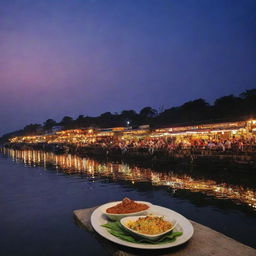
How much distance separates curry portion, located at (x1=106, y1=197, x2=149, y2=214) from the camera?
8.35ft

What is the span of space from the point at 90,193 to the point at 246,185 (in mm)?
8166

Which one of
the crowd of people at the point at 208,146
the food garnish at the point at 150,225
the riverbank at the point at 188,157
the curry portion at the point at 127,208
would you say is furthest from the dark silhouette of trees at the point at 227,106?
the food garnish at the point at 150,225

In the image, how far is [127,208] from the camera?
262cm

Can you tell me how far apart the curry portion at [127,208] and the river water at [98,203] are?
3.77 metres

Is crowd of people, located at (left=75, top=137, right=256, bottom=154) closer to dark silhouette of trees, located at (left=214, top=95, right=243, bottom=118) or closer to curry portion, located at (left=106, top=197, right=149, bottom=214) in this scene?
dark silhouette of trees, located at (left=214, top=95, right=243, bottom=118)

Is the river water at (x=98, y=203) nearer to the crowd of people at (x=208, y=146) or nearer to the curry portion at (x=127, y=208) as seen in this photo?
the crowd of people at (x=208, y=146)

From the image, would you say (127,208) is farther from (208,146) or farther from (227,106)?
(227,106)

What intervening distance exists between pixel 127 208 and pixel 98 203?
8.12 m

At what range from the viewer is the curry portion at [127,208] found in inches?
100

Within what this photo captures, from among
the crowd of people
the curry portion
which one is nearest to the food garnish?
→ the curry portion

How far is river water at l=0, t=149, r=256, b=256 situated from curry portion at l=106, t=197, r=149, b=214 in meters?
3.77

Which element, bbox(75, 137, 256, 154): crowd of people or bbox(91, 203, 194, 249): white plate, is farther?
bbox(75, 137, 256, 154): crowd of people

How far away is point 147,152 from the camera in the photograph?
23.6m

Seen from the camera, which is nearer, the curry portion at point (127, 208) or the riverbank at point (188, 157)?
the curry portion at point (127, 208)
